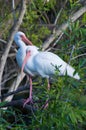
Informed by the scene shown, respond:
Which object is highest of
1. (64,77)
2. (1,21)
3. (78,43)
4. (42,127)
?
(1,21)

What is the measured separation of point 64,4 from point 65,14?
0.37 m

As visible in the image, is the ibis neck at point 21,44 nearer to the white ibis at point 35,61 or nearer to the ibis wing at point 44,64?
the white ibis at point 35,61

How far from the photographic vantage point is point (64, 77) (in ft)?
15.1

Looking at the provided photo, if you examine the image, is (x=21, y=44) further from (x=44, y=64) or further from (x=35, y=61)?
(x=44, y=64)

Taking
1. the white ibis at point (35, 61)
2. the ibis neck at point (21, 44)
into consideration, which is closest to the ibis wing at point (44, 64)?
the white ibis at point (35, 61)

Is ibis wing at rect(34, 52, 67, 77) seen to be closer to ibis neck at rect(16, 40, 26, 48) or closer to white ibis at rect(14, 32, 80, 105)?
white ibis at rect(14, 32, 80, 105)

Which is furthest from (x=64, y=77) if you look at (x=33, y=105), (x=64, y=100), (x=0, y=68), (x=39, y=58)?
(x=0, y=68)

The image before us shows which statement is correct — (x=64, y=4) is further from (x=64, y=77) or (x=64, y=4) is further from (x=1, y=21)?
(x=64, y=77)

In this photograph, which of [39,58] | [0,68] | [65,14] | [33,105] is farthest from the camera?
[65,14]

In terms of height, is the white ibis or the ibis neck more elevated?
the ibis neck

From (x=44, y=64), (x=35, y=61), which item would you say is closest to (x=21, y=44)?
(x=35, y=61)

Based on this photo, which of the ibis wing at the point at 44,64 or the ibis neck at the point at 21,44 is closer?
the ibis wing at the point at 44,64

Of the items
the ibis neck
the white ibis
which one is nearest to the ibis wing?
the white ibis

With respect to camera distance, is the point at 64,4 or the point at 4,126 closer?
the point at 4,126
